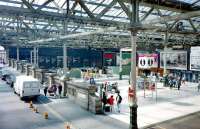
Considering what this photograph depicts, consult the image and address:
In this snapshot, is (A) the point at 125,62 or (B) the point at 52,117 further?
(A) the point at 125,62

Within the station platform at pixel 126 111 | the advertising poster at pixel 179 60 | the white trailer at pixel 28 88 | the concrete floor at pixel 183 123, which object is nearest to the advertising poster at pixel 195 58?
the station platform at pixel 126 111

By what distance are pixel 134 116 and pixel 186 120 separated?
5.10 meters

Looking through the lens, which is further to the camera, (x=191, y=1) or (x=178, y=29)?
(x=178, y=29)

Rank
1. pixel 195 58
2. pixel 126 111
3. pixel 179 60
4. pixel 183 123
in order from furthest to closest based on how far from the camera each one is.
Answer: pixel 179 60 → pixel 195 58 → pixel 126 111 → pixel 183 123

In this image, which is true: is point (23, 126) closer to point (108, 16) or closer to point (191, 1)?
point (108, 16)

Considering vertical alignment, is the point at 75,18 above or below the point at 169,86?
above

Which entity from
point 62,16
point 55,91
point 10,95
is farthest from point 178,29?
point 10,95

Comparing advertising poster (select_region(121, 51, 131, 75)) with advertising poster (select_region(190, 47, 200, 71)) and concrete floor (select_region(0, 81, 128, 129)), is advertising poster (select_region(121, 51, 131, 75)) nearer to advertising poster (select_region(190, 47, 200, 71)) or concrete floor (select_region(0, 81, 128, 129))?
advertising poster (select_region(190, 47, 200, 71))

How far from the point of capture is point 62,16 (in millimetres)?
15594

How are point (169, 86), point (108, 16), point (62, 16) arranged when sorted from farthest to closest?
point (169, 86)
point (108, 16)
point (62, 16)

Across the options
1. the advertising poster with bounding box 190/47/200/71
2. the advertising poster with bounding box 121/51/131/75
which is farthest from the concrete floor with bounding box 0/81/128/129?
the advertising poster with bounding box 121/51/131/75

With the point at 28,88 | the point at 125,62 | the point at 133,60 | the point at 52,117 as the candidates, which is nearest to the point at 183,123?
the point at 133,60

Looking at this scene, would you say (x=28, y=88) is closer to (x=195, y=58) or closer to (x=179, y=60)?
(x=195, y=58)

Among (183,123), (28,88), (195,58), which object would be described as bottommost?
(183,123)
